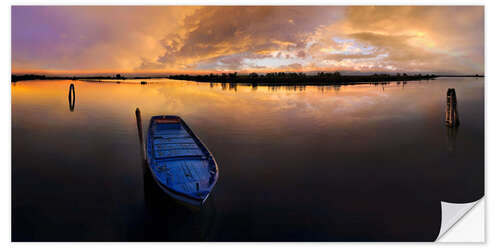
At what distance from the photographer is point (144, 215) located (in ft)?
16.9

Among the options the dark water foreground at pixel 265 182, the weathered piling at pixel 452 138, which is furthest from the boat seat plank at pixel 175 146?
the weathered piling at pixel 452 138

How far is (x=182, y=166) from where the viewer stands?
551 cm

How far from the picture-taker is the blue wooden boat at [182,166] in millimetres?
4465

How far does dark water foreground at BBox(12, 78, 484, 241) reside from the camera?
15.7 ft

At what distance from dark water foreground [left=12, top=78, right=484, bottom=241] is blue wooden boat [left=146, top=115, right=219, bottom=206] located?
0.95ft

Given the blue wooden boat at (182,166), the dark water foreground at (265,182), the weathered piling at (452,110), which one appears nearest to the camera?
the blue wooden boat at (182,166)

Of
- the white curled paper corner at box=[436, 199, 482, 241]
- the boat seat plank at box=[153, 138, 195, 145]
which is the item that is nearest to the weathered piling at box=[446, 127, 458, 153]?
the white curled paper corner at box=[436, 199, 482, 241]

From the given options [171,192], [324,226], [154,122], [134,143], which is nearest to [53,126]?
[134,143]

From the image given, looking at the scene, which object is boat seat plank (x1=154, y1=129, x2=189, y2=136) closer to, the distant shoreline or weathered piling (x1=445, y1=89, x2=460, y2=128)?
the distant shoreline

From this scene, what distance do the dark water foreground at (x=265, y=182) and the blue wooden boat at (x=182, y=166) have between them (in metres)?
0.29

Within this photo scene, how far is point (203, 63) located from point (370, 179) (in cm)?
521

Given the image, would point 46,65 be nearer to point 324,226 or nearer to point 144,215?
point 144,215

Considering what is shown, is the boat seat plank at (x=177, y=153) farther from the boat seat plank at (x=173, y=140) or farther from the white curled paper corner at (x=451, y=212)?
the white curled paper corner at (x=451, y=212)
